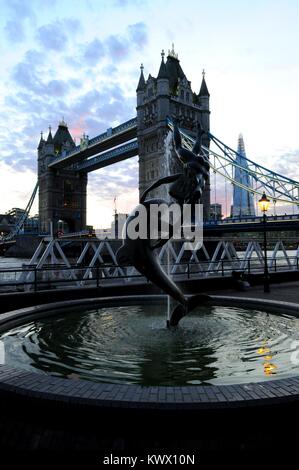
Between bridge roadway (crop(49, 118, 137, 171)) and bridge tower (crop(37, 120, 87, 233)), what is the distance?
3.99 metres

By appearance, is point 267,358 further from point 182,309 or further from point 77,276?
point 77,276

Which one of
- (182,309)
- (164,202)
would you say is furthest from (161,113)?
(182,309)

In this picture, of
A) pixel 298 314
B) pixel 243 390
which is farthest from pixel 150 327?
pixel 243 390

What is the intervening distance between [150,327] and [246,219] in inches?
1775

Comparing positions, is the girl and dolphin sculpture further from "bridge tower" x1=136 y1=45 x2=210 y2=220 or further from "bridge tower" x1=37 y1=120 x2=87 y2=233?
"bridge tower" x1=37 y1=120 x2=87 y2=233

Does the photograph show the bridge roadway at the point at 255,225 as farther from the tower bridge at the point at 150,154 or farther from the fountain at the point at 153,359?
the fountain at the point at 153,359

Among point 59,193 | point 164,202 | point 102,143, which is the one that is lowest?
point 164,202

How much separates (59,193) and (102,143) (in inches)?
1114

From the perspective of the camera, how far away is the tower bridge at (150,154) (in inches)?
2468

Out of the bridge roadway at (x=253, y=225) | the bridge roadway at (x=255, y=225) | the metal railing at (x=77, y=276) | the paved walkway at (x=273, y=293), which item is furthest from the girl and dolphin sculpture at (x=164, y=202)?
the bridge roadway at (x=255, y=225)

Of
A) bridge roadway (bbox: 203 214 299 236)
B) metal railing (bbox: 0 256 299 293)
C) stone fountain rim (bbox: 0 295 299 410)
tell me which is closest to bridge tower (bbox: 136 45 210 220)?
bridge roadway (bbox: 203 214 299 236)

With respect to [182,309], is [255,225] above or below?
above

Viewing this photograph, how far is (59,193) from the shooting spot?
117 metres

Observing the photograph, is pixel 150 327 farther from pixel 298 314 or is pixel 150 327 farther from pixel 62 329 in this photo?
pixel 298 314
